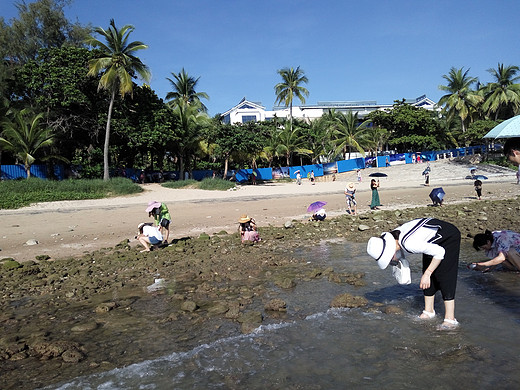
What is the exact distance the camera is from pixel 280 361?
4.23 meters

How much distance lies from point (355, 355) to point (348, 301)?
1.56 m

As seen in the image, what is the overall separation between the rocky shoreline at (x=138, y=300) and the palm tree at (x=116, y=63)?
62.7ft

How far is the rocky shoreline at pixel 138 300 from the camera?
14.9 feet

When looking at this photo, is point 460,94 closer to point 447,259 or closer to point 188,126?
point 188,126

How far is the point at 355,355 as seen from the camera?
4297 mm

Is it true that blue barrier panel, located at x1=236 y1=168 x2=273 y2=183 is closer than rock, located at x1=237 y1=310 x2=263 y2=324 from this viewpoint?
No

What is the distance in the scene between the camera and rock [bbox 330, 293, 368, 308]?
5.79 metres

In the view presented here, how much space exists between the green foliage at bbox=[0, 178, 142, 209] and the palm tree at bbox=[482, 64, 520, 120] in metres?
42.5

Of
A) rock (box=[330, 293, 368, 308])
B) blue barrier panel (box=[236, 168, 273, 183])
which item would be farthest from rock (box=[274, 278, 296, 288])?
blue barrier panel (box=[236, 168, 273, 183])

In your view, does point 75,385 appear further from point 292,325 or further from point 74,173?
point 74,173

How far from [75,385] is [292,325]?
102 inches

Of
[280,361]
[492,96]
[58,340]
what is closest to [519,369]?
[280,361]

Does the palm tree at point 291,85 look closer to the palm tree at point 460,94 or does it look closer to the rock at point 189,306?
the palm tree at point 460,94

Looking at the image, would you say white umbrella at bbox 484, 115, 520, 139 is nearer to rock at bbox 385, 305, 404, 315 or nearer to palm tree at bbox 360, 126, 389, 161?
rock at bbox 385, 305, 404, 315
